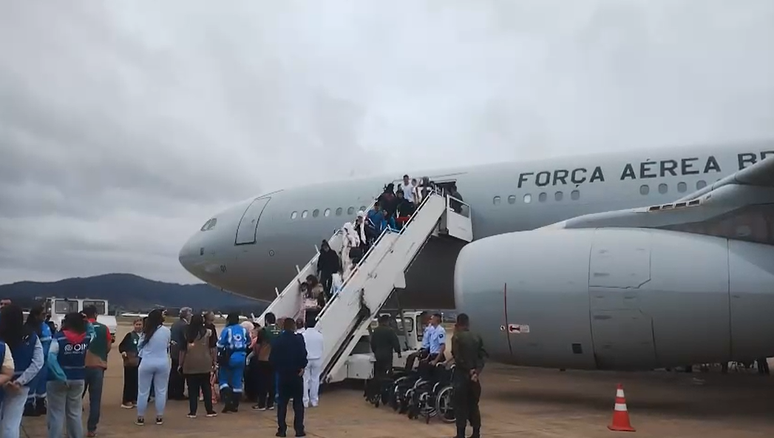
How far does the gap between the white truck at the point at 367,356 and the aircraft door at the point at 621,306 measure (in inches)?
158

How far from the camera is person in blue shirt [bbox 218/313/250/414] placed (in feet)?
32.3

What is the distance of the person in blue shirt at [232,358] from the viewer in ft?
32.3

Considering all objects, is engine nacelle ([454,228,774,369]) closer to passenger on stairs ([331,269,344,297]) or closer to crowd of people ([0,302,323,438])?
passenger on stairs ([331,269,344,297])

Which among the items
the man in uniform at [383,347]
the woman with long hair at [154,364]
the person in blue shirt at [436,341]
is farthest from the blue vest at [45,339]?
the person in blue shirt at [436,341]

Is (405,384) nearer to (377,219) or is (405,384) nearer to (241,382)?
(241,382)

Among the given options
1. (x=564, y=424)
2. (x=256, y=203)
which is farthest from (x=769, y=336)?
(x=256, y=203)

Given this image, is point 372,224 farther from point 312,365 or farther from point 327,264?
point 312,365

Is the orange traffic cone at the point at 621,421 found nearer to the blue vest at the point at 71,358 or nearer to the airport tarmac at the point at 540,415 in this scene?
the airport tarmac at the point at 540,415

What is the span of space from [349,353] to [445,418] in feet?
9.61

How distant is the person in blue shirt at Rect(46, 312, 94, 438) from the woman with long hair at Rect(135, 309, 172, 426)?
1501 mm

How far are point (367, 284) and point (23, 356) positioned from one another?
21.6ft

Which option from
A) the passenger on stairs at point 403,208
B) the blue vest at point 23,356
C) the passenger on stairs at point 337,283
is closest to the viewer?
the blue vest at point 23,356

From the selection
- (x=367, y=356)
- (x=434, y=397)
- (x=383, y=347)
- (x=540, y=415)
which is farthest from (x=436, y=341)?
(x=367, y=356)

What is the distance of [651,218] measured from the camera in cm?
952
